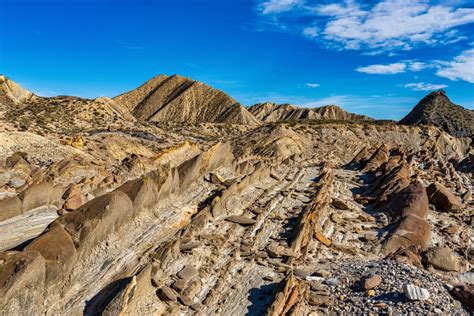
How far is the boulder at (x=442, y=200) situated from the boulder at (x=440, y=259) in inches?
305

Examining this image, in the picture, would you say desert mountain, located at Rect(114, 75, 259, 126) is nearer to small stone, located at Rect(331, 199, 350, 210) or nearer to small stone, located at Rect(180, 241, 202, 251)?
small stone, located at Rect(331, 199, 350, 210)

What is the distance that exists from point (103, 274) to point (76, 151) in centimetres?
1734

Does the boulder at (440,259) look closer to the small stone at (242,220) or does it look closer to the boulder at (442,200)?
the small stone at (242,220)

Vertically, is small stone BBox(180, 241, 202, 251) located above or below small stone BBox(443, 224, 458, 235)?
below

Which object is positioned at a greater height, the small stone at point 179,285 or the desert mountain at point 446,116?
the desert mountain at point 446,116

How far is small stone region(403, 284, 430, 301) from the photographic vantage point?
29.4 ft

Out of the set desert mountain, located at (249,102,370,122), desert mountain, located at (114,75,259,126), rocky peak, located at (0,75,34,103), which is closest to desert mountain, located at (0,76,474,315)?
rocky peak, located at (0,75,34,103)

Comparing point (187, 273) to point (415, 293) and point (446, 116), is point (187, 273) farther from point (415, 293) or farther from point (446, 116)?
point (446, 116)

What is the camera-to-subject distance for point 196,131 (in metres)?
73.7

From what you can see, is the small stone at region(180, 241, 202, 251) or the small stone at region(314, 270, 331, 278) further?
the small stone at region(180, 241, 202, 251)

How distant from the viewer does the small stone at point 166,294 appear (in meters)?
8.77

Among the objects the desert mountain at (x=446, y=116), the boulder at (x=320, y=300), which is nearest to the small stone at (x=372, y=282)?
the boulder at (x=320, y=300)

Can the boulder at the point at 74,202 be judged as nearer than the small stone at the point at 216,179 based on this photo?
Yes

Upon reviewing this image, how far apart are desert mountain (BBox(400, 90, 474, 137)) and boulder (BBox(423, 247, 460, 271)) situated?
54706mm
